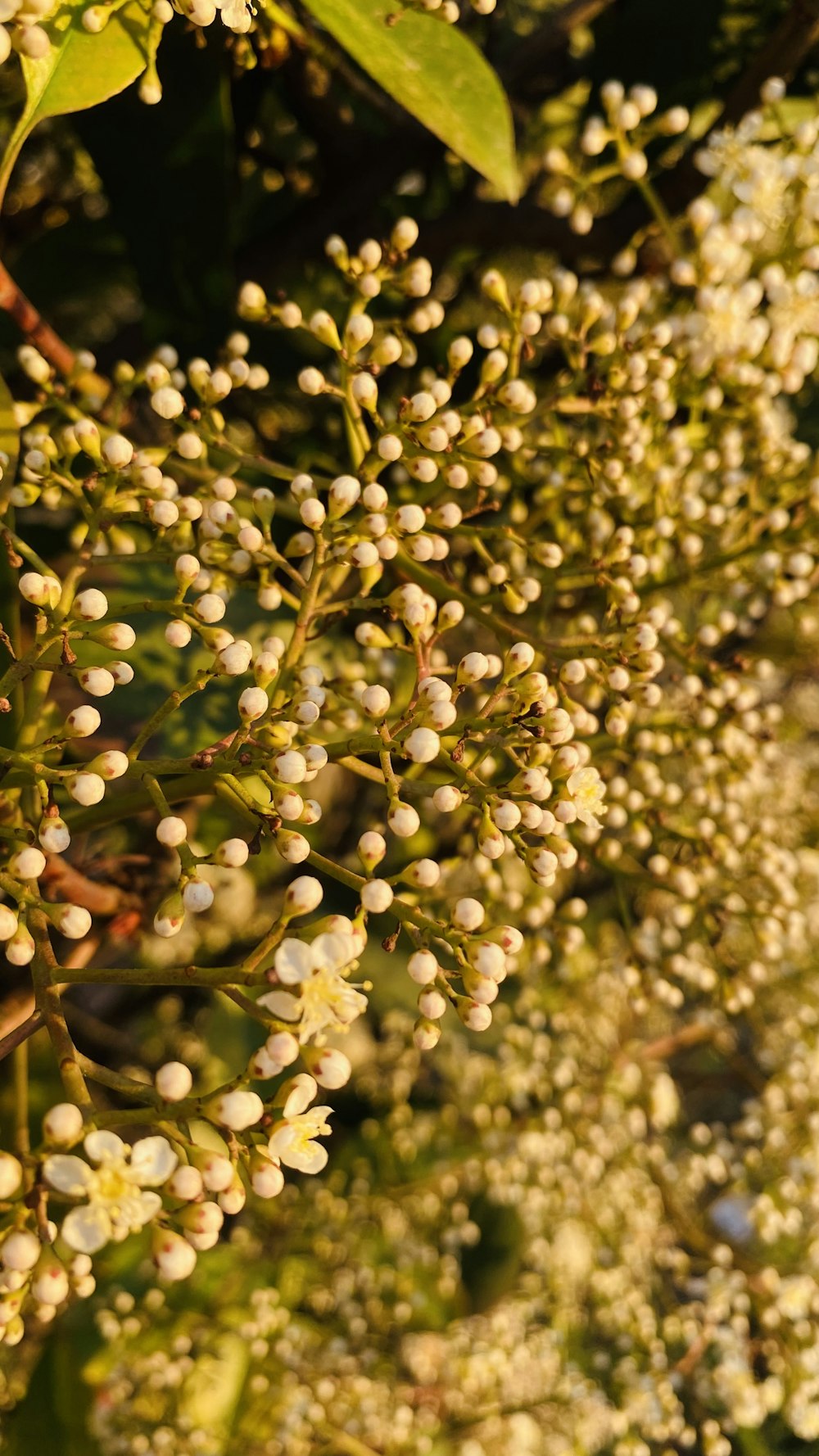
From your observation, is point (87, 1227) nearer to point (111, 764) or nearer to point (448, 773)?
point (111, 764)

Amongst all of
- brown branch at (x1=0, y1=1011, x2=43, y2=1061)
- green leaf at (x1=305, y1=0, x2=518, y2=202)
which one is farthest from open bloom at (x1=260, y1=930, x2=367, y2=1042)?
green leaf at (x1=305, y1=0, x2=518, y2=202)

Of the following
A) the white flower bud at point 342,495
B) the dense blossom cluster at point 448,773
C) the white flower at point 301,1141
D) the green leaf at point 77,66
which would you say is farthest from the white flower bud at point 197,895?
the green leaf at point 77,66

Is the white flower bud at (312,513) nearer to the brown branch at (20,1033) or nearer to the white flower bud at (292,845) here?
the white flower bud at (292,845)

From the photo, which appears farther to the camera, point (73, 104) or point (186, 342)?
point (186, 342)

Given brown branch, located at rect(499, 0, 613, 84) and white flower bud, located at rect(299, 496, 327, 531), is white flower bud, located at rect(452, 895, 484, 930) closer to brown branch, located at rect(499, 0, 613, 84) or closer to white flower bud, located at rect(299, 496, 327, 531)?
white flower bud, located at rect(299, 496, 327, 531)

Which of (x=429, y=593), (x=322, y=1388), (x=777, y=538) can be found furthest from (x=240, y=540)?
(x=322, y=1388)

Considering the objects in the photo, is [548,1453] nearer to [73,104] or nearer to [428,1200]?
[428,1200]
